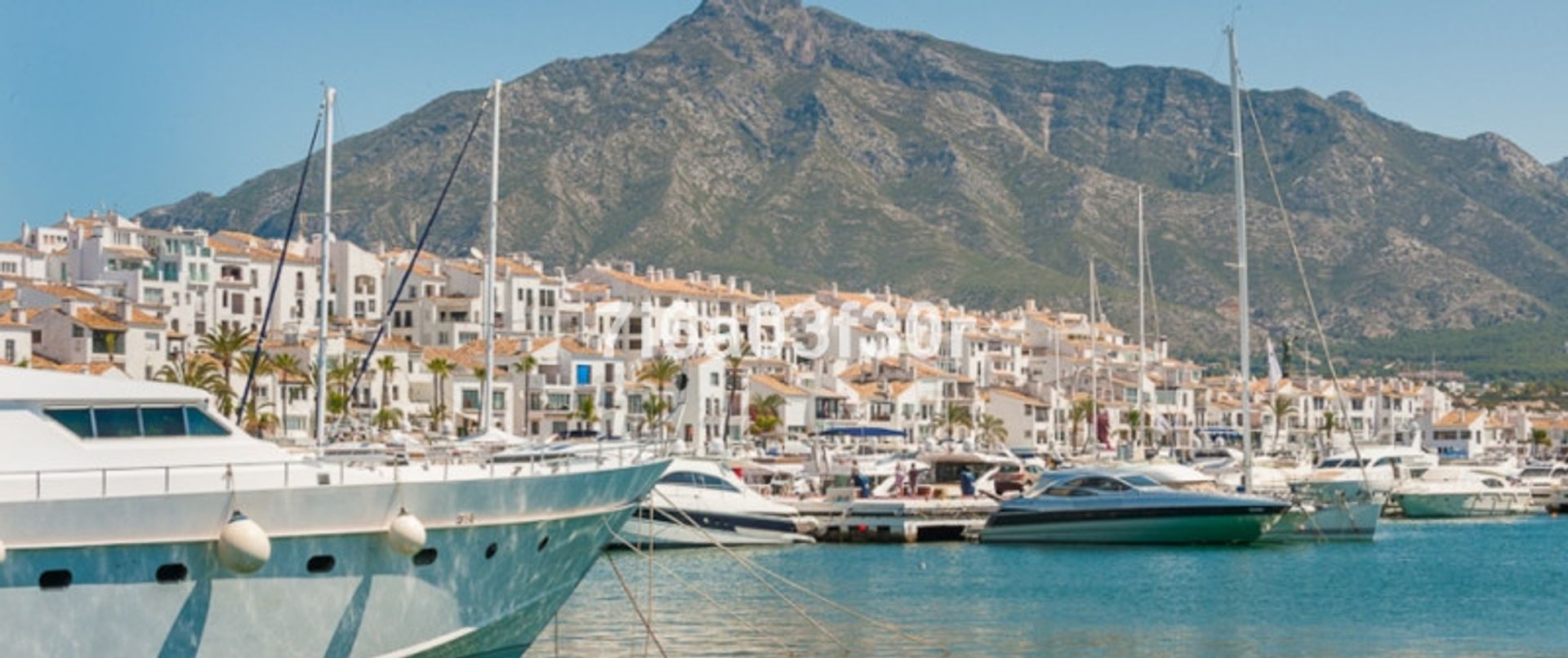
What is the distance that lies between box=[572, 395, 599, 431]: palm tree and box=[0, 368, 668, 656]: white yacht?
8082cm

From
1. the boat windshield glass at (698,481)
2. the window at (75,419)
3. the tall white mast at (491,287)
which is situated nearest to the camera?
the window at (75,419)

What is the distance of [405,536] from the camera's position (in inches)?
892

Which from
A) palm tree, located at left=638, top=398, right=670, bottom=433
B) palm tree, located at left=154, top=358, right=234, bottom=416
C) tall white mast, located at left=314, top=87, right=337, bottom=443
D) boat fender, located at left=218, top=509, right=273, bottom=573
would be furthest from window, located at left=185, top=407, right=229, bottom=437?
palm tree, located at left=638, top=398, right=670, bottom=433

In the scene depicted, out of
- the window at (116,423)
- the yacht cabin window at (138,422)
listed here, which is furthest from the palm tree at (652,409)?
the window at (116,423)

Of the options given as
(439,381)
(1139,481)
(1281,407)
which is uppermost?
(439,381)

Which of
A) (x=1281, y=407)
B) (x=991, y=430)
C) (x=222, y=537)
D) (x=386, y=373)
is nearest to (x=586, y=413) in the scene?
(x=386, y=373)

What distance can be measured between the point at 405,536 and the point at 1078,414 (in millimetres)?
109188

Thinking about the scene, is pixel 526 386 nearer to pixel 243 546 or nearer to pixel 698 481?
pixel 698 481

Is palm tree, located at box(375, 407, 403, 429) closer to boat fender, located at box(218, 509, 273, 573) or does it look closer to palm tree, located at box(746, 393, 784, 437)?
palm tree, located at box(746, 393, 784, 437)

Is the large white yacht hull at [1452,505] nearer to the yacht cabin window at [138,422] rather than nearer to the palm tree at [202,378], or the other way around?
the palm tree at [202,378]

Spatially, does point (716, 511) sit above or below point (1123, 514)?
above

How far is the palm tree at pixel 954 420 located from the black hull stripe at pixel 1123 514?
214ft

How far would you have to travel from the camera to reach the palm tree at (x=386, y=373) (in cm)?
9844

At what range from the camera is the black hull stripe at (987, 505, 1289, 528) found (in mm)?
58000
